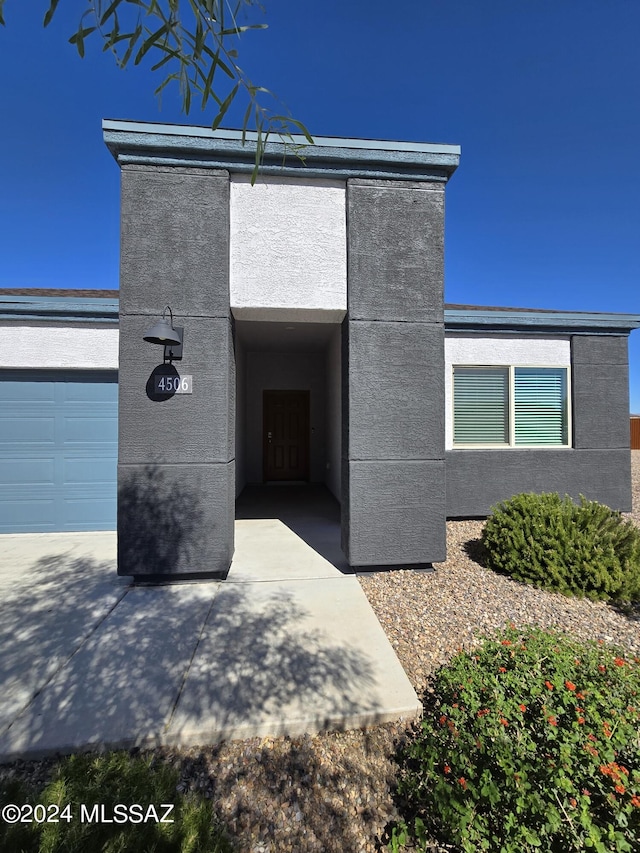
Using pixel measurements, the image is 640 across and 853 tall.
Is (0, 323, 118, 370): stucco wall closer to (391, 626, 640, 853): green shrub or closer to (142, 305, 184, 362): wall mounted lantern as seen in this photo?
(142, 305, 184, 362): wall mounted lantern

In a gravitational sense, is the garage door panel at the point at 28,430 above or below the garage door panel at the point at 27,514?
above

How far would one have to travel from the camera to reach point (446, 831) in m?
1.37

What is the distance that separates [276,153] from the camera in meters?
3.65

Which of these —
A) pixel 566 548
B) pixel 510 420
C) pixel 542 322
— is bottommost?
pixel 566 548

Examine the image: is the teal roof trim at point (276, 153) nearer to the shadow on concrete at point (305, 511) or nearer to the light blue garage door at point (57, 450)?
the light blue garage door at point (57, 450)

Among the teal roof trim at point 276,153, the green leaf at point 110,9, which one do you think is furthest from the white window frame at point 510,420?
the green leaf at point 110,9

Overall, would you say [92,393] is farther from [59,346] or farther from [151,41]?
[151,41]

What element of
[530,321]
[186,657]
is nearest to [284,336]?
[530,321]

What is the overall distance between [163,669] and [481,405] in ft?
18.8

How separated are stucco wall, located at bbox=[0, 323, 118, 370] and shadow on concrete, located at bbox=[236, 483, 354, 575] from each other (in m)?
3.36

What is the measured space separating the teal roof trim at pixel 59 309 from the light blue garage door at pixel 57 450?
0.80 metres

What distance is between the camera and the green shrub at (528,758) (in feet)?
4.11

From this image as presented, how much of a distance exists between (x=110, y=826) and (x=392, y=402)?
3540 mm

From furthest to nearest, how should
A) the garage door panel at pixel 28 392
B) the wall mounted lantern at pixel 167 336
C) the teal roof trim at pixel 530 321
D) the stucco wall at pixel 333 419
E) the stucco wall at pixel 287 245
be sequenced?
the stucco wall at pixel 333 419, the teal roof trim at pixel 530 321, the garage door panel at pixel 28 392, the stucco wall at pixel 287 245, the wall mounted lantern at pixel 167 336
